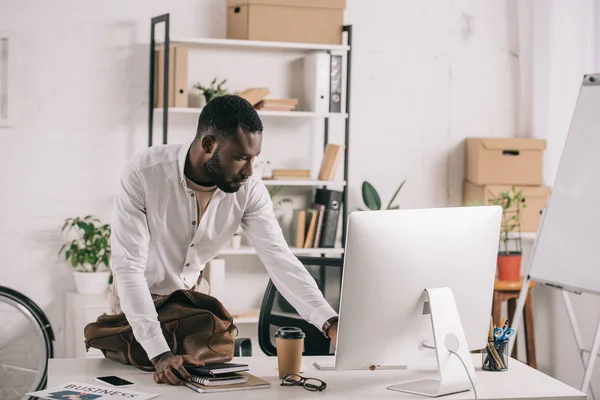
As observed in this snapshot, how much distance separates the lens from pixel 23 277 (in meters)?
4.17

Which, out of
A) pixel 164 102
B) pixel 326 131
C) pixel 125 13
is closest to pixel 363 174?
pixel 326 131

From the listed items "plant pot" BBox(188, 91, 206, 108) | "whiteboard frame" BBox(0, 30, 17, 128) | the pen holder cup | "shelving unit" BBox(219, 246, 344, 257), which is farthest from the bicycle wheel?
the pen holder cup

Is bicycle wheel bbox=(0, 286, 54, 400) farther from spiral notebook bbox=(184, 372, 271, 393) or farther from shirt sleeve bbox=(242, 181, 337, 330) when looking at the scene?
spiral notebook bbox=(184, 372, 271, 393)

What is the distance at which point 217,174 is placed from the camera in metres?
2.26

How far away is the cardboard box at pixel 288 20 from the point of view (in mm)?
4109

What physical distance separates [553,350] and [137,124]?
2.44 meters

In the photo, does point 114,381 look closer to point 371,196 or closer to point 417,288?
point 417,288

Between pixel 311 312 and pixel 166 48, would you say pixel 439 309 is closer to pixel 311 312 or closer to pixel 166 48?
pixel 311 312

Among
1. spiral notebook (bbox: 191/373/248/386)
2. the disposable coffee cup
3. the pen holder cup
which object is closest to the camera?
spiral notebook (bbox: 191/373/248/386)

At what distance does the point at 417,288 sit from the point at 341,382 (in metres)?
0.34

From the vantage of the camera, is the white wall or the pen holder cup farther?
the white wall

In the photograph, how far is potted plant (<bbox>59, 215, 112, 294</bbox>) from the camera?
13.1ft

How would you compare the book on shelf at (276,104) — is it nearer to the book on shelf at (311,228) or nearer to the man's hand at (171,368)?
the book on shelf at (311,228)

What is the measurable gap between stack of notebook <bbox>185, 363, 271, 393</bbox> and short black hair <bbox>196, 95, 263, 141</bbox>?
1.95 feet
